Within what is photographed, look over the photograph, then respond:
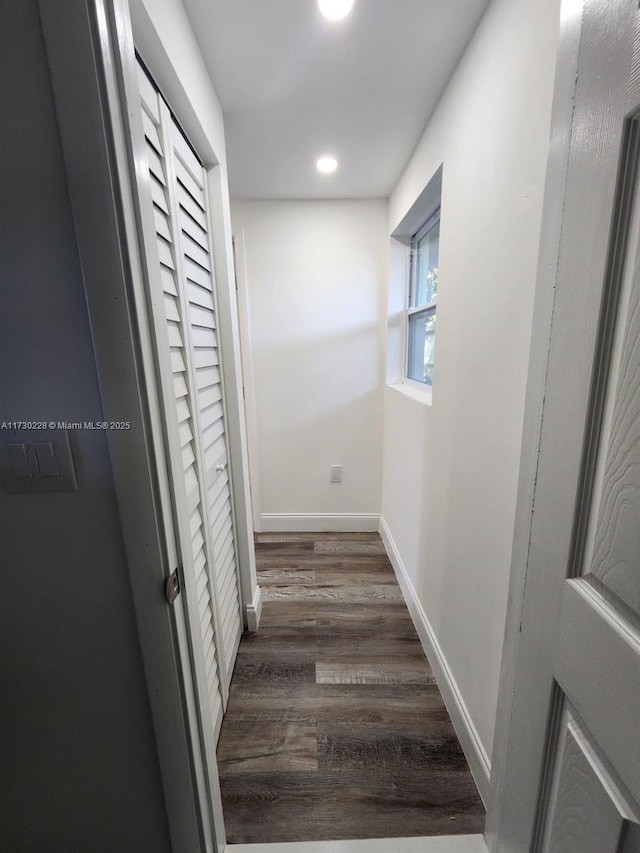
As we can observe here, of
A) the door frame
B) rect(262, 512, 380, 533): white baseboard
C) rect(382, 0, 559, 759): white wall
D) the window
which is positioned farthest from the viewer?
rect(262, 512, 380, 533): white baseboard

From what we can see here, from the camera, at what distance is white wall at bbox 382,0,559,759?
0.84m

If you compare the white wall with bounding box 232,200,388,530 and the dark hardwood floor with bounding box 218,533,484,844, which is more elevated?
the white wall with bounding box 232,200,388,530

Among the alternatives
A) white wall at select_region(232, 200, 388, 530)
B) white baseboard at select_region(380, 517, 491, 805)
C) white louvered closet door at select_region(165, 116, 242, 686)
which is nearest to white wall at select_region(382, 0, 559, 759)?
white baseboard at select_region(380, 517, 491, 805)

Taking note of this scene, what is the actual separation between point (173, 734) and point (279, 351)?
2.09 meters

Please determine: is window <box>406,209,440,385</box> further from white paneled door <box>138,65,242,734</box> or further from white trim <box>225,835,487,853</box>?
white trim <box>225,835,487,853</box>

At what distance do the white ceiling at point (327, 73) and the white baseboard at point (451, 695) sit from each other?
2.19 metres

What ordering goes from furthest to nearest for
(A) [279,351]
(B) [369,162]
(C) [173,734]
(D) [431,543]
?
(A) [279,351], (B) [369,162], (D) [431,543], (C) [173,734]

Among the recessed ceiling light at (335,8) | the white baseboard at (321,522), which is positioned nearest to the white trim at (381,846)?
the white baseboard at (321,522)

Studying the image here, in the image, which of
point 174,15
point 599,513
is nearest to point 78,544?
point 599,513

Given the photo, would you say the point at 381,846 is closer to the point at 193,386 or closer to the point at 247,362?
the point at 193,386

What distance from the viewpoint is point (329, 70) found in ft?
3.88

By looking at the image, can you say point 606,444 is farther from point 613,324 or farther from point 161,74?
point 161,74

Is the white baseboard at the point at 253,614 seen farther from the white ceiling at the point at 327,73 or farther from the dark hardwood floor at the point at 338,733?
the white ceiling at the point at 327,73

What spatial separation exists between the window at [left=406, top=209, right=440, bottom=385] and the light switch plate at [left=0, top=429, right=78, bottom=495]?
5.34ft
